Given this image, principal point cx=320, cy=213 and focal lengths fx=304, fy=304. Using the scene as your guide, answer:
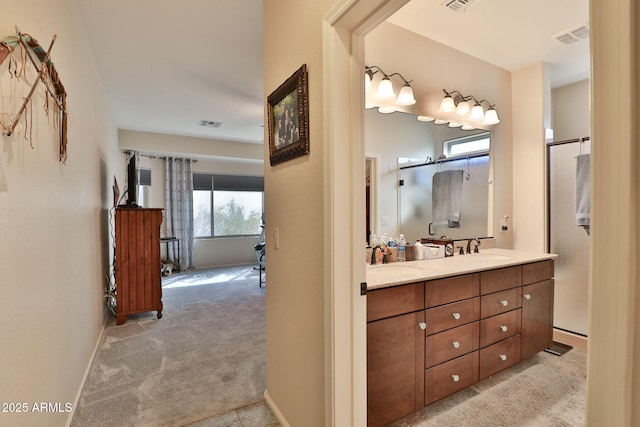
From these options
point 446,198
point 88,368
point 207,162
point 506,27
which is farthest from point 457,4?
point 207,162

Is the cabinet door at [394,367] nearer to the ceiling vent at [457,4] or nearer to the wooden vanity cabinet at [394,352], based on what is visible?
the wooden vanity cabinet at [394,352]

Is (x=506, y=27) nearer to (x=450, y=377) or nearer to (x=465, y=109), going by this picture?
(x=465, y=109)

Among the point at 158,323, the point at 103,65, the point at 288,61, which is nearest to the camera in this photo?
the point at 288,61

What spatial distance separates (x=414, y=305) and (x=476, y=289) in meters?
0.58

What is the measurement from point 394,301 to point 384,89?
5.14ft

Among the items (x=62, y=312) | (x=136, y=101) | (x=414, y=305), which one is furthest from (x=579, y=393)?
(x=136, y=101)

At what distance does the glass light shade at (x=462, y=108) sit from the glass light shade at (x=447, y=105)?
0.29 feet

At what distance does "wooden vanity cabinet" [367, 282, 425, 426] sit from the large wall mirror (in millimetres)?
910

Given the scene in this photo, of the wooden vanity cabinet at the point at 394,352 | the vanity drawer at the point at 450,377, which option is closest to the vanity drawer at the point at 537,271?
the vanity drawer at the point at 450,377

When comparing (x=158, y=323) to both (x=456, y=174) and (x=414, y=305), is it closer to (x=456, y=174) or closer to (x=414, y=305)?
(x=414, y=305)

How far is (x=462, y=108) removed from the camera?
109 inches

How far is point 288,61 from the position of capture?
1611 millimetres

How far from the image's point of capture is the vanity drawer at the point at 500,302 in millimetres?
2070

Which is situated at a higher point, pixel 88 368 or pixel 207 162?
pixel 207 162
